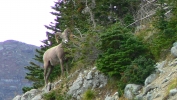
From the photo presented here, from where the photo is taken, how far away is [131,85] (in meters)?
14.6

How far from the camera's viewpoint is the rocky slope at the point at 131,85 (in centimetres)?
1289

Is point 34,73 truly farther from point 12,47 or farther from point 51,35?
point 12,47

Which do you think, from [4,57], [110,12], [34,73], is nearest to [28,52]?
[4,57]

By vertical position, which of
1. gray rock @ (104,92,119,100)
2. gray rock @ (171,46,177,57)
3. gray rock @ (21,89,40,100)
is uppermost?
gray rock @ (21,89,40,100)

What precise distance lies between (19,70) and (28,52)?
1546cm

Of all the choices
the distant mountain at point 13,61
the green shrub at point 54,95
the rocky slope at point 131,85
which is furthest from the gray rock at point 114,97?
the distant mountain at point 13,61

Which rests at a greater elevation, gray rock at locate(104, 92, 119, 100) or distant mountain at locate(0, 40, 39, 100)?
distant mountain at locate(0, 40, 39, 100)

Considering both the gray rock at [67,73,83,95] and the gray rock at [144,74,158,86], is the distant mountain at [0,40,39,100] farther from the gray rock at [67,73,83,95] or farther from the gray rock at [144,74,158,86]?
the gray rock at [144,74,158,86]

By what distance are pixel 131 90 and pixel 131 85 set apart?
0.31m

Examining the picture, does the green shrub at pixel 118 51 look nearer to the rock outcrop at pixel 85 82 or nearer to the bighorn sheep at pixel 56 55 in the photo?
the rock outcrop at pixel 85 82

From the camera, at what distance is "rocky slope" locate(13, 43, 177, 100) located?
12.9m

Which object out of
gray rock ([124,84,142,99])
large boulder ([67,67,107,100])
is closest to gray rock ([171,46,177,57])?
gray rock ([124,84,142,99])

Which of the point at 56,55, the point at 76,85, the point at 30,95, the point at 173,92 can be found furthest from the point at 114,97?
the point at 30,95

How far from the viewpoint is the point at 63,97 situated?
1842 cm
